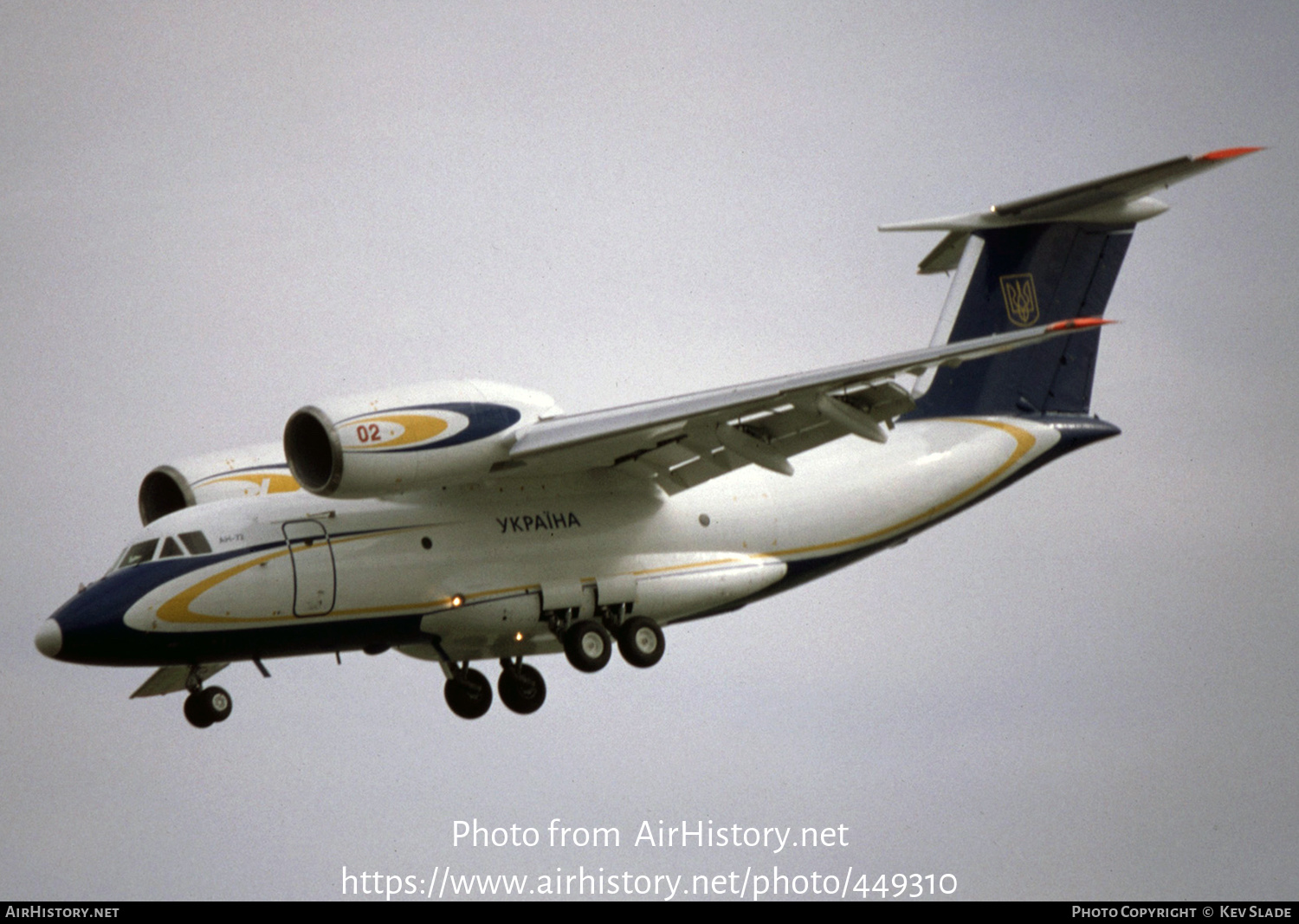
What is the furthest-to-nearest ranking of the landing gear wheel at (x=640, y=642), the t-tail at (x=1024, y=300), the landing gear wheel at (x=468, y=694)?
the t-tail at (x=1024, y=300)
the landing gear wheel at (x=468, y=694)
the landing gear wheel at (x=640, y=642)

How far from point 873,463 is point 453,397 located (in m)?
4.63

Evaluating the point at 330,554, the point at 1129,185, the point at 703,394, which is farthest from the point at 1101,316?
the point at 330,554

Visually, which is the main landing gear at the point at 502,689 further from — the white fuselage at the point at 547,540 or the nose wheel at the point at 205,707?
the nose wheel at the point at 205,707

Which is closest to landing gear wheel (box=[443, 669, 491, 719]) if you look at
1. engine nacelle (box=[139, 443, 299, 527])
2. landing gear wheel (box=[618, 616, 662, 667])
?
landing gear wheel (box=[618, 616, 662, 667])

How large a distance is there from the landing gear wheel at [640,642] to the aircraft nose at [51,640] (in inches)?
183

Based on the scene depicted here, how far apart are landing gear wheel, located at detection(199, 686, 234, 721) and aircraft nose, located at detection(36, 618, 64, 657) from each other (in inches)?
76.5

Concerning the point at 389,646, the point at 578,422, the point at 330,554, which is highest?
the point at 578,422

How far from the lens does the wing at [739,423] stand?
13.9 m

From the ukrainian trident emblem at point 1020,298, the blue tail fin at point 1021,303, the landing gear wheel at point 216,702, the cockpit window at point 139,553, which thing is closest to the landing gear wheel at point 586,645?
the landing gear wheel at point 216,702

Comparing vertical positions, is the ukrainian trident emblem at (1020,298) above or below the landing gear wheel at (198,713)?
above

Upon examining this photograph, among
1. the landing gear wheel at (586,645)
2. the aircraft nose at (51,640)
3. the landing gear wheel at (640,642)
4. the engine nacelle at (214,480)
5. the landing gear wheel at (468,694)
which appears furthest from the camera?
the engine nacelle at (214,480)

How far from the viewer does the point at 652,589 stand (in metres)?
15.8

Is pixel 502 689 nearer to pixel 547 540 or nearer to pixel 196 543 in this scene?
pixel 547 540

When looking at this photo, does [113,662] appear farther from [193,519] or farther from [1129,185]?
[1129,185]
